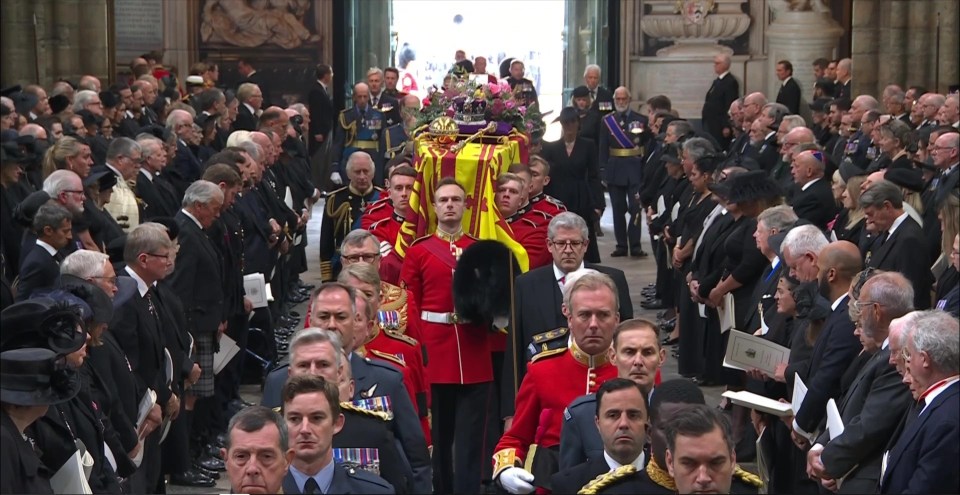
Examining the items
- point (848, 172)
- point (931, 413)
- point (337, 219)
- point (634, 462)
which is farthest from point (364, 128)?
point (634, 462)

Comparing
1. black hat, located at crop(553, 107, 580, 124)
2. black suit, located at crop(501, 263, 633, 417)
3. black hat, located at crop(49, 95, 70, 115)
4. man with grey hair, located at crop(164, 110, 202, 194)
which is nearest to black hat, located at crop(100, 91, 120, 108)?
black hat, located at crop(49, 95, 70, 115)

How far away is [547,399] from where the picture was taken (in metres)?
6.76

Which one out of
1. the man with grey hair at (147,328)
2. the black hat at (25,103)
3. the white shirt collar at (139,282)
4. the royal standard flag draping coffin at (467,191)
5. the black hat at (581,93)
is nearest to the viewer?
the man with grey hair at (147,328)

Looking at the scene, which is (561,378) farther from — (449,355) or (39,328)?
(449,355)

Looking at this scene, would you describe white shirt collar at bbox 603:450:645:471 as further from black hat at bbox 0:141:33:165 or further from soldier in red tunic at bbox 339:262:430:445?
black hat at bbox 0:141:33:165

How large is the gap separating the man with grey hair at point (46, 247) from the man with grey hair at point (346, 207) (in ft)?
14.4

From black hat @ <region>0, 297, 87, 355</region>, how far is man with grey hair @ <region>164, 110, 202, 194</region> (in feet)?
23.6

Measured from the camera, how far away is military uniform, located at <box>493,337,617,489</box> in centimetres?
671

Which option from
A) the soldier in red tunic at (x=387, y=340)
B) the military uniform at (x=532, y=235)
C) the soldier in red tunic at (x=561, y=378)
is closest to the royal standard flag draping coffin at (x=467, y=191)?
the military uniform at (x=532, y=235)

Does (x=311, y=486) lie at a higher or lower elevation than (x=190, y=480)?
higher

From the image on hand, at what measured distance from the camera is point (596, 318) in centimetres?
668

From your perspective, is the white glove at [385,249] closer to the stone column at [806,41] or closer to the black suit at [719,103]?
the black suit at [719,103]

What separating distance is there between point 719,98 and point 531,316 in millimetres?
15542

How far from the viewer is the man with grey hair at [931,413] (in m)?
6.00
